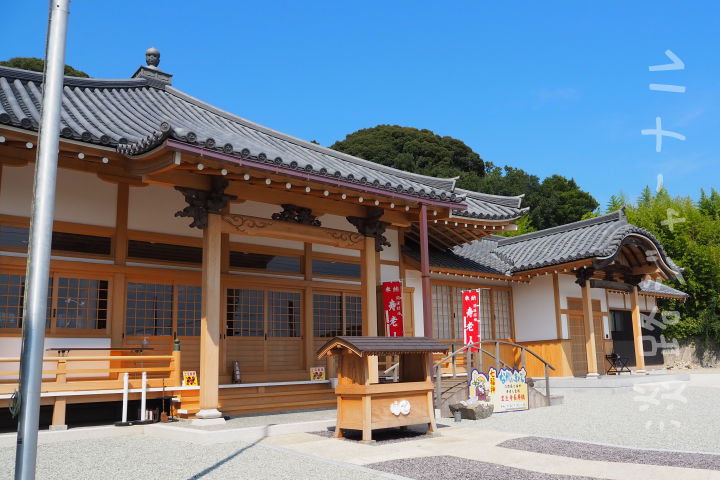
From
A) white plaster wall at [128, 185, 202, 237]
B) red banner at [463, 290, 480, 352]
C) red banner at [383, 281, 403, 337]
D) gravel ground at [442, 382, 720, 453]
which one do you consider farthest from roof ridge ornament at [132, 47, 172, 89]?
gravel ground at [442, 382, 720, 453]

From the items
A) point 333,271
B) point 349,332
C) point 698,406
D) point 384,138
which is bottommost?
point 698,406

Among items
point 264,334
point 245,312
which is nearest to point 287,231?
point 245,312

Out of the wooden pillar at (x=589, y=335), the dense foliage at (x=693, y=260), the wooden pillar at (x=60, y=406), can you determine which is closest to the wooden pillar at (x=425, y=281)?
the wooden pillar at (x=60, y=406)

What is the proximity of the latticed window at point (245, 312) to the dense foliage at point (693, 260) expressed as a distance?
1891cm

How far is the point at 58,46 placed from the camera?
159 inches

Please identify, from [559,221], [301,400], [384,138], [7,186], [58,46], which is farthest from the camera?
[384,138]

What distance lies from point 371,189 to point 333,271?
11.5 ft

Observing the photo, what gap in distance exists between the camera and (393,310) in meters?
12.2

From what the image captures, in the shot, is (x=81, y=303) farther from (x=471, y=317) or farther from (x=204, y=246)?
(x=471, y=317)

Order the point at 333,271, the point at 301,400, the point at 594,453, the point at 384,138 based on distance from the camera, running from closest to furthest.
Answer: the point at 594,453 → the point at 301,400 → the point at 333,271 → the point at 384,138

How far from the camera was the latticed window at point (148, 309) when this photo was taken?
1016cm

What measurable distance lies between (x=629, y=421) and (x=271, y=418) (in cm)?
581

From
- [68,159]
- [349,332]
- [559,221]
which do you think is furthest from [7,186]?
[559,221]

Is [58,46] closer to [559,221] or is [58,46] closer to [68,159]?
[68,159]
